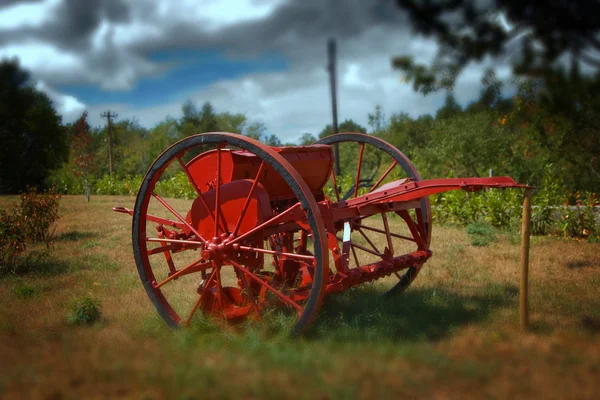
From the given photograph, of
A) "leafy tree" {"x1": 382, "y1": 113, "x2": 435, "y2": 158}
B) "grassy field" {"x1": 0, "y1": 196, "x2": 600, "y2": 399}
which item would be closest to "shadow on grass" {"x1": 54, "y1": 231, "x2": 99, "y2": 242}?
"grassy field" {"x1": 0, "y1": 196, "x2": 600, "y2": 399}

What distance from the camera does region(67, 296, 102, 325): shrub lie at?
5305 millimetres

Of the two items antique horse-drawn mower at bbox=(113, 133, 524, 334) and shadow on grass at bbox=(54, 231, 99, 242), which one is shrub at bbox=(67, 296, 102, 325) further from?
shadow on grass at bbox=(54, 231, 99, 242)

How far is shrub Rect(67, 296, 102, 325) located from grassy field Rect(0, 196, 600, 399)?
86 mm

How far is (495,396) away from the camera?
2.21m

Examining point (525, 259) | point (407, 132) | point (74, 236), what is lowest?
point (74, 236)

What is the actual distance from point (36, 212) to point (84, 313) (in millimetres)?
4363

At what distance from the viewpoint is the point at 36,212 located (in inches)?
356

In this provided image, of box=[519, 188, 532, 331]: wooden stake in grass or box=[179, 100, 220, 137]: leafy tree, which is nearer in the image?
box=[519, 188, 532, 331]: wooden stake in grass

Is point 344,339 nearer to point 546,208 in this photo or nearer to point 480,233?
point 480,233

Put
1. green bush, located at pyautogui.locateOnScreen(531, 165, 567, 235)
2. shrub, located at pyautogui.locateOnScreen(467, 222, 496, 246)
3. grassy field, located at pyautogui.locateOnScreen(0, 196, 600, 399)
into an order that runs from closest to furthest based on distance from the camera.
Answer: grassy field, located at pyautogui.locateOnScreen(0, 196, 600, 399) < shrub, located at pyautogui.locateOnScreen(467, 222, 496, 246) < green bush, located at pyautogui.locateOnScreen(531, 165, 567, 235)

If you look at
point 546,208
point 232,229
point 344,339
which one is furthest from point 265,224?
point 546,208

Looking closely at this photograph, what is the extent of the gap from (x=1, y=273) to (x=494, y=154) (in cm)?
1415

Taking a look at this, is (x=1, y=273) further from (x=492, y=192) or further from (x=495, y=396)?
(x=492, y=192)

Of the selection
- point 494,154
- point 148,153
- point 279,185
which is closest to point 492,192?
point 494,154
